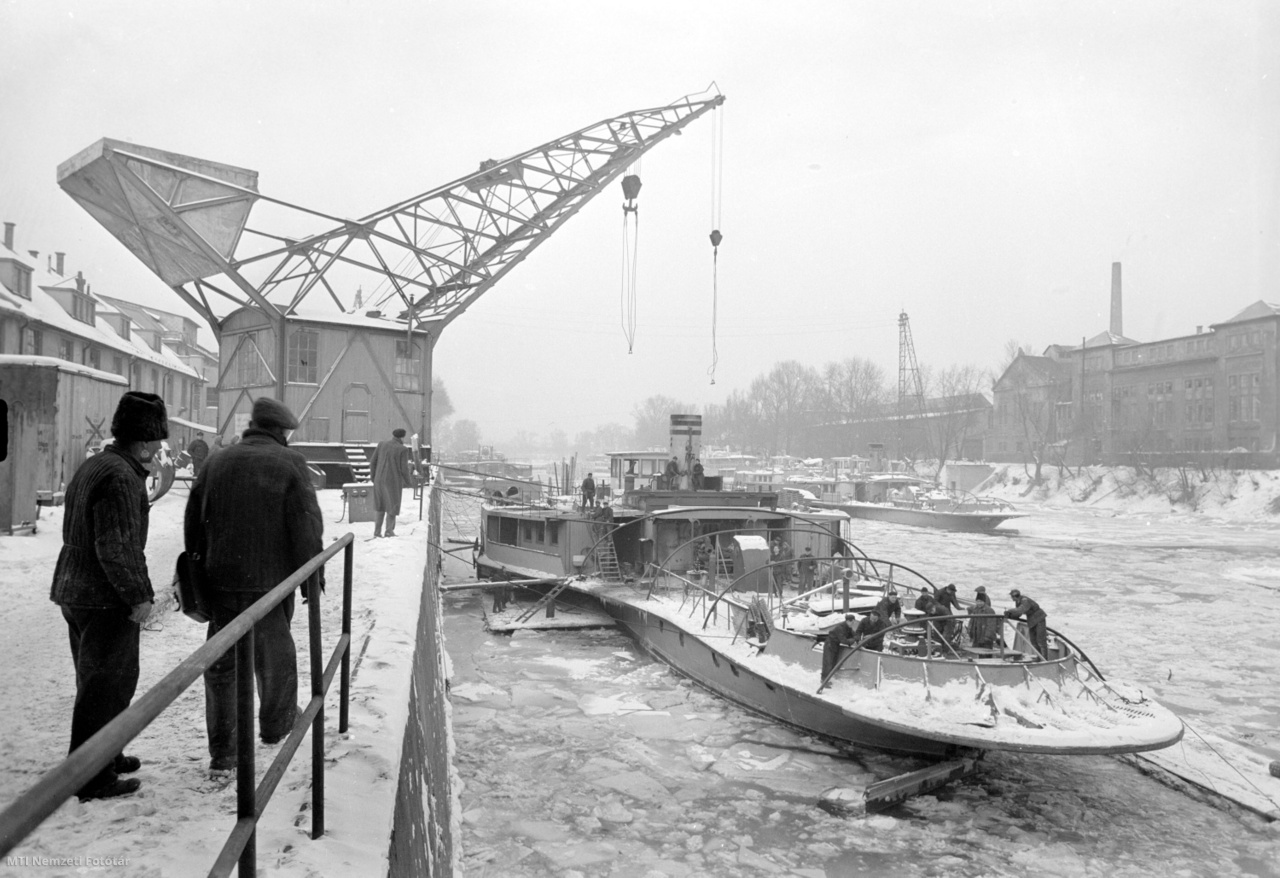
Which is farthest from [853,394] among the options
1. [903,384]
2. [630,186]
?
[630,186]

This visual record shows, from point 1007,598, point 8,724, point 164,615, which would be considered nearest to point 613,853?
point 164,615

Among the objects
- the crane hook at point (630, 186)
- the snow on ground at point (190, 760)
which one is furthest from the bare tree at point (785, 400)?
the snow on ground at point (190, 760)

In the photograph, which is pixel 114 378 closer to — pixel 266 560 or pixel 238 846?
pixel 266 560

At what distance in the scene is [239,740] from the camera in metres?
2.09

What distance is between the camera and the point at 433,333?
76.7 feet

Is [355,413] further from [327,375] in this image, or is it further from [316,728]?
[316,728]

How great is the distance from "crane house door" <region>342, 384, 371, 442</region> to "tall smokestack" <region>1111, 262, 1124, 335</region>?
75.6 m

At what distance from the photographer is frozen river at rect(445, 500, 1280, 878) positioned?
7707 millimetres

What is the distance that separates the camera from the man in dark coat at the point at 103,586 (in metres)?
3.29

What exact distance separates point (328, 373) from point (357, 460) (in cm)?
233

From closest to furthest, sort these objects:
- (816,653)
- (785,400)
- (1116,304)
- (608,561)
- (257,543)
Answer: (257,543) → (816,653) → (608,561) → (1116,304) → (785,400)

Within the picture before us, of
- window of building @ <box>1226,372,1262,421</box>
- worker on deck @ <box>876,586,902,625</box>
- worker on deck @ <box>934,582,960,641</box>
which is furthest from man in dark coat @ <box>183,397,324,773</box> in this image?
window of building @ <box>1226,372,1262,421</box>

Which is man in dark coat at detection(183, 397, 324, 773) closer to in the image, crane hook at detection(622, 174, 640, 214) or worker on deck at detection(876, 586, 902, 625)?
worker on deck at detection(876, 586, 902, 625)

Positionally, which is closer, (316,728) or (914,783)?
(316,728)
